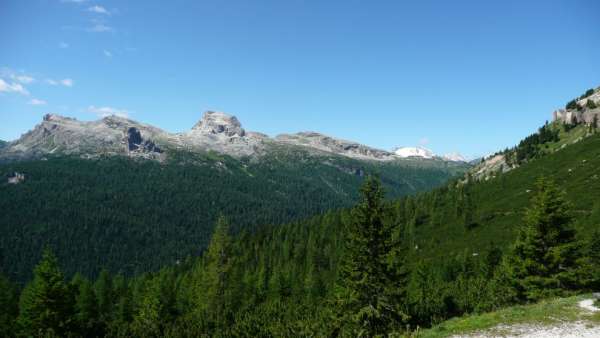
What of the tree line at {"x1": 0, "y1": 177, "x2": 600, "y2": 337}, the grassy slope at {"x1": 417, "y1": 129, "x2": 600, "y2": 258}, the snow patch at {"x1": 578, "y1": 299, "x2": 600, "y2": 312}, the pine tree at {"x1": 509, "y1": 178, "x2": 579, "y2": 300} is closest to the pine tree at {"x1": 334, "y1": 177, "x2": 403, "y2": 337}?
the tree line at {"x1": 0, "y1": 177, "x2": 600, "y2": 337}

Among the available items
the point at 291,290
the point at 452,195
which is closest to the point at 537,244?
the point at 291,290

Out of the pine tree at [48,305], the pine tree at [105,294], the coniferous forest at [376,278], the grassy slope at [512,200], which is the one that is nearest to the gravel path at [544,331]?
the coniferous forest at [376,278]

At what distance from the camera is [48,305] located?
132 ft

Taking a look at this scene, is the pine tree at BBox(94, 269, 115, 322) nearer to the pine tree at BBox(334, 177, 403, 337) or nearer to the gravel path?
the pine tree at BBox(334, 177, 403, 337)

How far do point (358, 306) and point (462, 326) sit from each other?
8753 millimetres

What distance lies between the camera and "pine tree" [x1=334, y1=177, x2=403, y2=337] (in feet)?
90.9

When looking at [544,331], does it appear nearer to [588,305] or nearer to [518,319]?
[518,319]

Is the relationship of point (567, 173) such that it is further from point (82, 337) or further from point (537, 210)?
point (82, 337)

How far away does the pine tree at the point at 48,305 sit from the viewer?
1558 inches

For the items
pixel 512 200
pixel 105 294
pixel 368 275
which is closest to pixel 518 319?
pixel 368 275

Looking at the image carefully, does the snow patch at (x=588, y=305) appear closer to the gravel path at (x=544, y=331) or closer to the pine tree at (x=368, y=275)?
the gravel path at (x=544, y=331)

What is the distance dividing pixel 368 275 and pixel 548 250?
703 inches

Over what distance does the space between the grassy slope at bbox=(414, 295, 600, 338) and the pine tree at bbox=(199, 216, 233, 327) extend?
44.9 m

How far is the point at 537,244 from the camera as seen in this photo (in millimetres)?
33531
